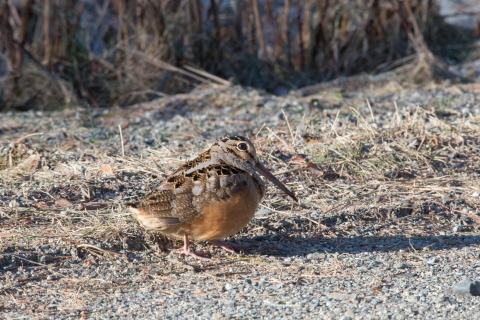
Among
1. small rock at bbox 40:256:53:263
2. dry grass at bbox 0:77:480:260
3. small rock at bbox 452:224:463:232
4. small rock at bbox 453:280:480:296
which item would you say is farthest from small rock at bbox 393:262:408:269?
small rock at bbox 40:256:53:263

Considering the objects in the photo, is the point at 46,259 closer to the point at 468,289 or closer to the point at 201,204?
the point at 201,204

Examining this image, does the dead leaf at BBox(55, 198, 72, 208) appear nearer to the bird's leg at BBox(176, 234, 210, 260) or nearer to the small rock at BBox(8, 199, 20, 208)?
the small rock at BBox(8, 199, 20, 208)

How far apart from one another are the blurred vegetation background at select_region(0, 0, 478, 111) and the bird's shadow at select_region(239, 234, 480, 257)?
14.6ft

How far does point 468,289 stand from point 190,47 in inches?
248

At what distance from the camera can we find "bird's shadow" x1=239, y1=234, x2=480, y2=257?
475 cm

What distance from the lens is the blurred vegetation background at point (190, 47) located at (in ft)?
30.0

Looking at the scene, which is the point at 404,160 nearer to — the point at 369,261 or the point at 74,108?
the point at 369,261

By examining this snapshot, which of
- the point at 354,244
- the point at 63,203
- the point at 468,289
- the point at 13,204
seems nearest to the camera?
the point at 468,289

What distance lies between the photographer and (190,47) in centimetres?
948

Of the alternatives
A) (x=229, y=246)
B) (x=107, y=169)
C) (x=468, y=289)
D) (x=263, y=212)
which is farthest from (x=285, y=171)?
(x=468, y=289)

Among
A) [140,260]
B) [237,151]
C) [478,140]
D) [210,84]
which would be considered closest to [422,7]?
[210,84]

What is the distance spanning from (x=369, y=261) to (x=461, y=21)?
8.86 meters

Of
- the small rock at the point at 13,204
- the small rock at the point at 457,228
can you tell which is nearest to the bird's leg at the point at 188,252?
the small rock at the point at 13,204

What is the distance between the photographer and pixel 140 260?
453 centimetres
